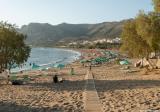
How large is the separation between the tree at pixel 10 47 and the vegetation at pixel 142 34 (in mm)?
12850

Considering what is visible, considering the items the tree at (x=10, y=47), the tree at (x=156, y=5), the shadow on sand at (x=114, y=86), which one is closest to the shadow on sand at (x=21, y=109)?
the shadow on sand at (x=114, y=86)

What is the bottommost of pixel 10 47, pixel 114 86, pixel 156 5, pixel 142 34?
pixel 114 86

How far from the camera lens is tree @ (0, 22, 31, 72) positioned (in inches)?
1388

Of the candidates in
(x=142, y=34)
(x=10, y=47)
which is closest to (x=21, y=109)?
(x=10, y=47)

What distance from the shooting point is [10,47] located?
35.7 m

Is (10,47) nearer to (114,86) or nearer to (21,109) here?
(114,86)

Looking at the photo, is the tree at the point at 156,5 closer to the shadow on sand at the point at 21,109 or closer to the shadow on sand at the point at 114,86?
the shadow on sand at the point at 114,86

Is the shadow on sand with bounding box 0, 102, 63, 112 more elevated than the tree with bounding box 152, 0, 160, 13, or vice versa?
the tree with bounding box 152, 0, 160, 13

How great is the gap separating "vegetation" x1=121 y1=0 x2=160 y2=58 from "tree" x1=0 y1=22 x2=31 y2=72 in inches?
506

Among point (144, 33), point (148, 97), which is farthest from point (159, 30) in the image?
point (148, 97)

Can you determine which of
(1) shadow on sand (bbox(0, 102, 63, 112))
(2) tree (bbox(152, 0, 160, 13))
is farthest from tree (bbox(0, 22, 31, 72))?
(1) shadow on sand (bbox(0, 102, 63, 112))

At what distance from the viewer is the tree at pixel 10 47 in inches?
1388

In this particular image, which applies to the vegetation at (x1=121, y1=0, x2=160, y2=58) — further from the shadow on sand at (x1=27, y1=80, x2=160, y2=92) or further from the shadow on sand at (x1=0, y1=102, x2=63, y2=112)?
the shadow on sand at (x1=0, y1=102, x2=63, y2=112)

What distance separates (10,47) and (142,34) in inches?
555
